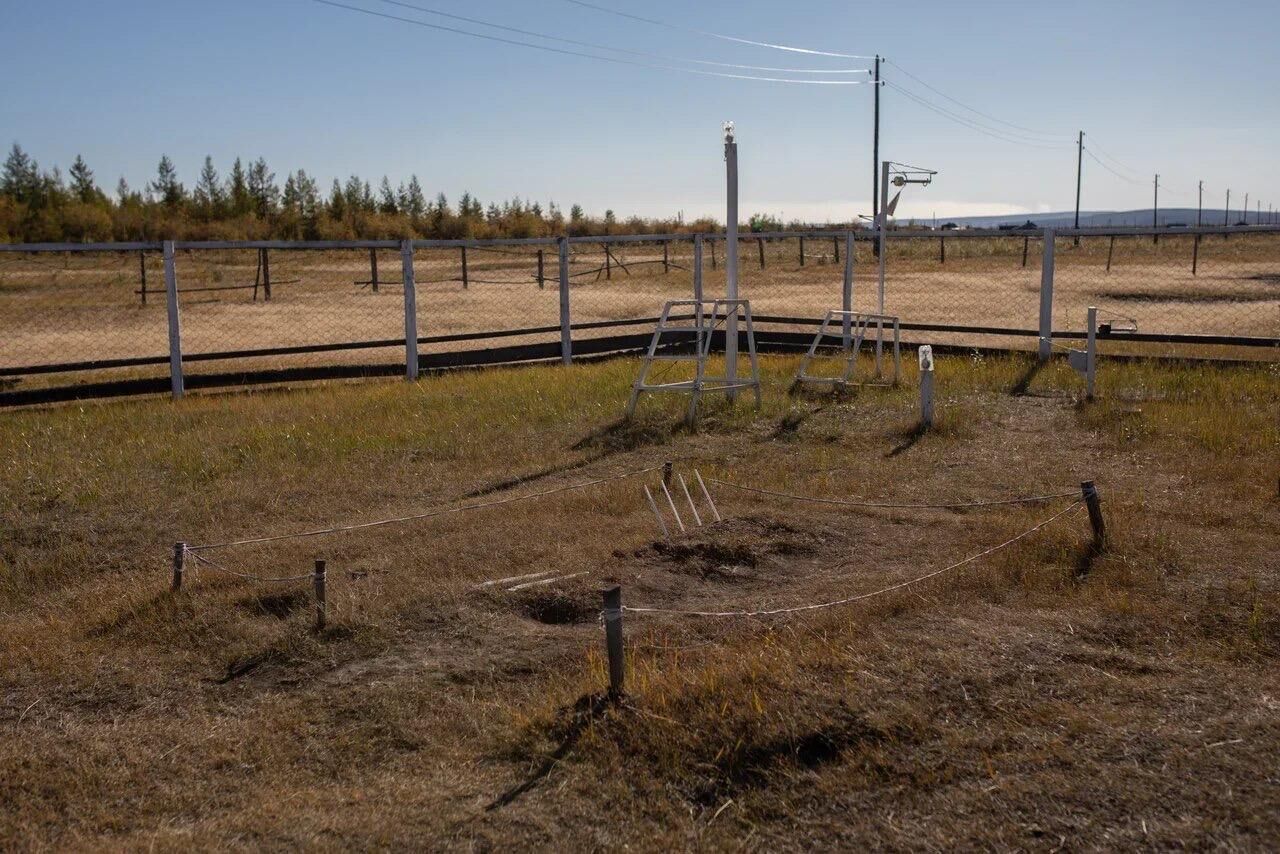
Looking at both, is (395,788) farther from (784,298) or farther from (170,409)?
(784,298)

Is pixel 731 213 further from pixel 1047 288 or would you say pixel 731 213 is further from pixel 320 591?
pixel 320 591

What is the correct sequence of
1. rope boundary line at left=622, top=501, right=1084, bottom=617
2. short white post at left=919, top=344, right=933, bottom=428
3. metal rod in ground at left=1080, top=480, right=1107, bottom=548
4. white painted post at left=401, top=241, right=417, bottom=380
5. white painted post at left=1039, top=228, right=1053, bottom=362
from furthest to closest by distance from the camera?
1. white painted post at left=401, top=241, right=417, bottom=380
2. white painted post at left=1039, top=228, right=1053, bottom=362
3. short white post at left=919, top=344, right=933, bottom=428
4. metal rod in ground at left=1080, top=480, right=1107, bottom=548
5. rope boundary line at left=622, top=501, right=1084, bottom=617

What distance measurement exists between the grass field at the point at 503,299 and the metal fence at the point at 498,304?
10 centimetres

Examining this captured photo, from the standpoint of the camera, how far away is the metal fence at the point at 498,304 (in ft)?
48.3

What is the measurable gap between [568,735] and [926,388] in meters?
6.45

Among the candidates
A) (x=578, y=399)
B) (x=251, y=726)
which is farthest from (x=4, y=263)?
(x=251, y=726)

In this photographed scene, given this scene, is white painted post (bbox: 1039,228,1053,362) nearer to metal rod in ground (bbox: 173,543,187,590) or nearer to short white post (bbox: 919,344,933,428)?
short white post (bbox: 919,344,933,428)

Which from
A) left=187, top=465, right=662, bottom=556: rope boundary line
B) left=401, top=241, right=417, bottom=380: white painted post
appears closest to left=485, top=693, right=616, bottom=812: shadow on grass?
left=187, top=465, right=662, bottom=556: rope boundary line

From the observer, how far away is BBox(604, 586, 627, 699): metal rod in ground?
482 cm

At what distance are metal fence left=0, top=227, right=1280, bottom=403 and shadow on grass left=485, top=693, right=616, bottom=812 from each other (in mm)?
8528

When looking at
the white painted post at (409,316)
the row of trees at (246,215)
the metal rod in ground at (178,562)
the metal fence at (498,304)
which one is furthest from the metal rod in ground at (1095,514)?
the row of trees at (246,215)

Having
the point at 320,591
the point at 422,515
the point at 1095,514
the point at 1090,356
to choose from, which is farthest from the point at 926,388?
the point at 320,591

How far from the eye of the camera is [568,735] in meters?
4.75

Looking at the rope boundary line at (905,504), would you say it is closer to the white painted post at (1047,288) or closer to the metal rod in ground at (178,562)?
the metal rod in ground at (178,562)
